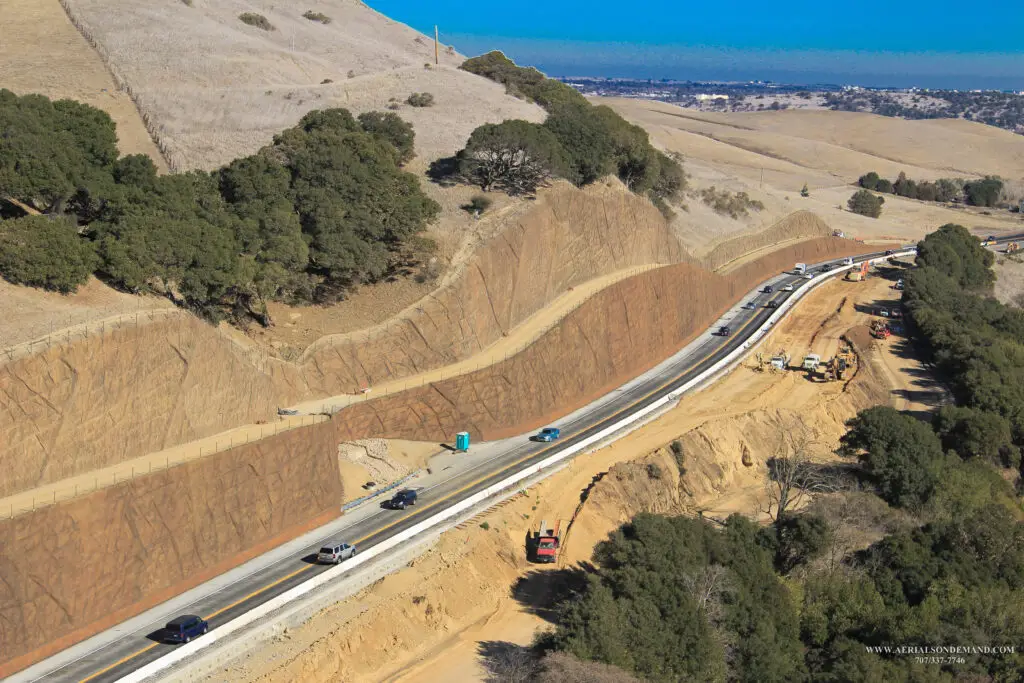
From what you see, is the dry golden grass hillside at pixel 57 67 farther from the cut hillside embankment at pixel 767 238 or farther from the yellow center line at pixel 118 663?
the cut hillside embankment at pixel 767 238

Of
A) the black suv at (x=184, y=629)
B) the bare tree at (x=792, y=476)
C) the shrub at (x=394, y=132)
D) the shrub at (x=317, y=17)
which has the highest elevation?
the shrub at (x=317, y=17)

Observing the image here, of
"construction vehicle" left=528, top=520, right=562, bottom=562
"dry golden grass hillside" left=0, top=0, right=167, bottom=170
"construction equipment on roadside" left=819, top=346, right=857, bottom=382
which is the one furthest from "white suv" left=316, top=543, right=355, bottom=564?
"construction equipment on roadside" left=819, top=346, right=857, bottom=382

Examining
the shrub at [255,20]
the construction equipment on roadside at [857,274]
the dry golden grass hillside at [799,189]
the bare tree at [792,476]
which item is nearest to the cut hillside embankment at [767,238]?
the dry golden grass hillside at [799,189]

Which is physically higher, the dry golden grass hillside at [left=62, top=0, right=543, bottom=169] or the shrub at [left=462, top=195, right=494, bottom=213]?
the dry golden grass hillside at [left=62, top=0, right=543, bottom=169]

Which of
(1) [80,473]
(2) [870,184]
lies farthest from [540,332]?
(2) [870,184]

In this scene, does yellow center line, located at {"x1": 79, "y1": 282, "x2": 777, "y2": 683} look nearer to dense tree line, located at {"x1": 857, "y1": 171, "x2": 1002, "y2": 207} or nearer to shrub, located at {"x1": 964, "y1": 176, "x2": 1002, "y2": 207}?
dense tree line, located at {"x1": 857, "y1": 171, "x2": 1002, "y2": 207}

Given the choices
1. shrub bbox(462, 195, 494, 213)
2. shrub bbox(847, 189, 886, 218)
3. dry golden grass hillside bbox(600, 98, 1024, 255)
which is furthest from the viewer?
shrub bbox(847, 189, 886, 218)

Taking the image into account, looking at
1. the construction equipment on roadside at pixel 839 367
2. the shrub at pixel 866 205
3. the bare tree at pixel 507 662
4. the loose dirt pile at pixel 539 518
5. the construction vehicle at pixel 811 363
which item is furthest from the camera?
the shrub at pixel 866 205
